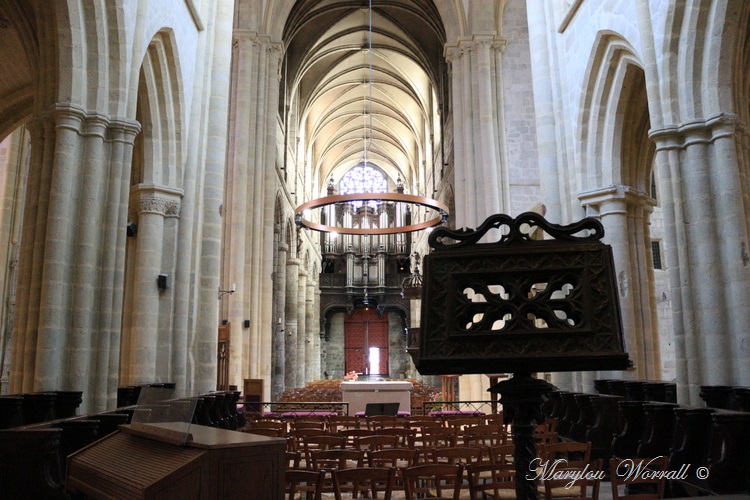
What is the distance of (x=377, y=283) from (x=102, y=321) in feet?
111

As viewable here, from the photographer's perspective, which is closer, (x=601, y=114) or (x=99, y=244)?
(x=99, y=244)

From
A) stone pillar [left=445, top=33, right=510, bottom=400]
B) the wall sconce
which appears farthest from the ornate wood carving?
stone pillar [left=445, top=33, right=510, bottom=400]

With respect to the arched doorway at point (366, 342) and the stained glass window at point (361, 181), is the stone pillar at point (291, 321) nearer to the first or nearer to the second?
the arched doorway at point (366, 342)

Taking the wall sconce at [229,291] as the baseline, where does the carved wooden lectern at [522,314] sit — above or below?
below

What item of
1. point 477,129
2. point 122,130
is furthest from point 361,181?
point 122,130

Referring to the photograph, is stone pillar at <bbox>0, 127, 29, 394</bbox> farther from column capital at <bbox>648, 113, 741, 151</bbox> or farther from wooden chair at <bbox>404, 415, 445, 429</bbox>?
column capital at <bbox>648, 113, 741, 151</bbox>

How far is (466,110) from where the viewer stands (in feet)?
Result: 63.9

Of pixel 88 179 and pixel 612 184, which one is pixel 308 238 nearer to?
pixel 612 184

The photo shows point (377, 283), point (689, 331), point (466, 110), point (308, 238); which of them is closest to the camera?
point (689, 331)

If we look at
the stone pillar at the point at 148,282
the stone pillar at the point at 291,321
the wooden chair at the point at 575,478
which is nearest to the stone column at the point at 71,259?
the stone pillar at the point at 148,282

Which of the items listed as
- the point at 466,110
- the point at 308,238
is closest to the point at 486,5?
the point at 466,110

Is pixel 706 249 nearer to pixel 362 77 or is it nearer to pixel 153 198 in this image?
pixel 153 198

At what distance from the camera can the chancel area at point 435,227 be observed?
403 cm

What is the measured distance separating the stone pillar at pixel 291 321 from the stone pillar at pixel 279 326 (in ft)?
9.74
